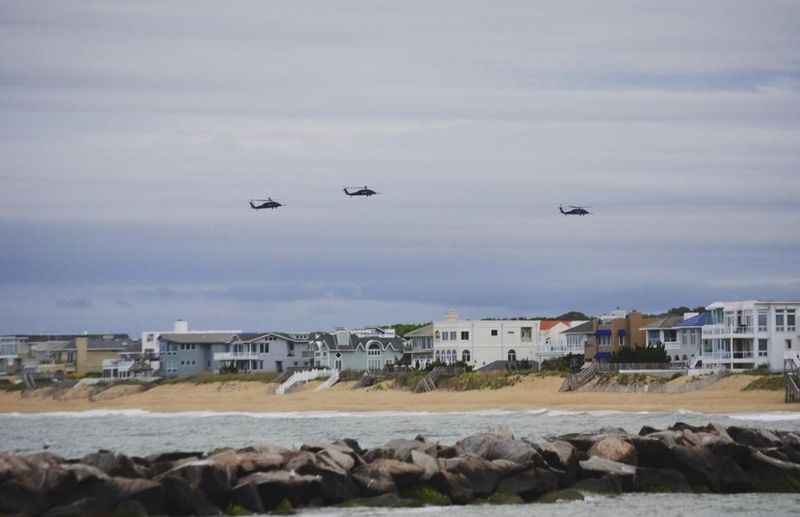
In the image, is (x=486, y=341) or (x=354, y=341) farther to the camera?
(x=354, y=341)

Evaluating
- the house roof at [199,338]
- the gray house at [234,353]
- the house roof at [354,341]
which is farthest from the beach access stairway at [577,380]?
the house roof at [199,338]

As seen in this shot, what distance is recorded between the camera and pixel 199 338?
12950 centimetres

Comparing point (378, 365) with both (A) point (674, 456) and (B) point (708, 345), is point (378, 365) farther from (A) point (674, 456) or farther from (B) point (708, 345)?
(A) point (674, 456)

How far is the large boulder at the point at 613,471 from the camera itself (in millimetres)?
33656

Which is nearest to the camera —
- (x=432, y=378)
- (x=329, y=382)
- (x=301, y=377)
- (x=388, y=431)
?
(x=388, y=431)

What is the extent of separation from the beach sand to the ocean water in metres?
3.95

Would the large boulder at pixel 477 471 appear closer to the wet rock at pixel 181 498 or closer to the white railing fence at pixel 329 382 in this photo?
the wet rock at pixel 181 498

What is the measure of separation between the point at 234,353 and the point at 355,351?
41.4ft

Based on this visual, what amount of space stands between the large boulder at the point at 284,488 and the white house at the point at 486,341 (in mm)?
83137

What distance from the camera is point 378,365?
119 meters

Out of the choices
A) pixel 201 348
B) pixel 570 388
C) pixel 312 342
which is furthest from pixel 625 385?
pixel 201 348

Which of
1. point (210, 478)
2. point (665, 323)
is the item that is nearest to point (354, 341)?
point (665, 323)

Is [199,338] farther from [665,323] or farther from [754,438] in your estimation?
[754,438]

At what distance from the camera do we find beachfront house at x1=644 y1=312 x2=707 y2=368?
9494 centimetres
